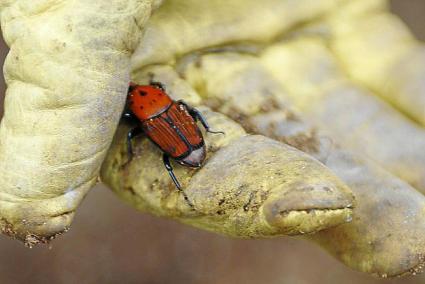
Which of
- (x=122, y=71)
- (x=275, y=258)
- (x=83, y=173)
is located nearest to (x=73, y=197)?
(x=83, y=173)

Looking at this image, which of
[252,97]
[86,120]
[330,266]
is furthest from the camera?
[330,266]

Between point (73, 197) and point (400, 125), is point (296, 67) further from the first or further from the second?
point (73, 197)

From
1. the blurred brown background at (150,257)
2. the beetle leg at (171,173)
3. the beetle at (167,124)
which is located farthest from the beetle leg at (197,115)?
the blurred brown background at (150,257)

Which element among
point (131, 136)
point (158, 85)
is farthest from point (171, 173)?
point (158, 85)

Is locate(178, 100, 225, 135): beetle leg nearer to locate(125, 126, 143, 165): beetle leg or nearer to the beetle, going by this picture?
the beetle

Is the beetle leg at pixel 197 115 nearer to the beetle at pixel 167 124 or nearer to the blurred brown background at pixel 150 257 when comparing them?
the beetle at pixel 167 124

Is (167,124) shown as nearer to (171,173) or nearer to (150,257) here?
(171,173)

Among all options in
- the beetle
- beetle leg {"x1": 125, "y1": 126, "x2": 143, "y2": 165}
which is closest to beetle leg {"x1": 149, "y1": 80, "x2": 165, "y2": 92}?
the beetle
